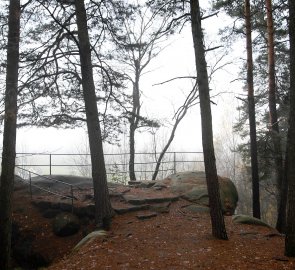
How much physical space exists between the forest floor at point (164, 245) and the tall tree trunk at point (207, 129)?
54cm

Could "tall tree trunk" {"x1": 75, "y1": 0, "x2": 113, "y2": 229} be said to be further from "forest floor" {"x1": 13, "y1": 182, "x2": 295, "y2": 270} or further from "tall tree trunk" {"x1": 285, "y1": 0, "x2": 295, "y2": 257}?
"tall tree trunk" {"x1": 285, "y1": 0, "x2": 295, "y2": 257}

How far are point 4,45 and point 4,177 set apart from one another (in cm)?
337

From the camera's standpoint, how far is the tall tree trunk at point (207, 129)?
25.1ft

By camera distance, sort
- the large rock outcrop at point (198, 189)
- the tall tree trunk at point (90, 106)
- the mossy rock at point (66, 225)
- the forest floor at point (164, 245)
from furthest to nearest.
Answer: the large rock outcrop at point (198, 189) → the mossy rock at point (66, 225) → the tall tree trunk at point (90, 106) → the forest floor at point (164, 245)

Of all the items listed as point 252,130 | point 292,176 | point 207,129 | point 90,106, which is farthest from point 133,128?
point 292,176

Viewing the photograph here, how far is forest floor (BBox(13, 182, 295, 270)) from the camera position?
20.5 ft

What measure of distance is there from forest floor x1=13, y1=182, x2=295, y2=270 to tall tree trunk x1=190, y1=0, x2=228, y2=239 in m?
0.54

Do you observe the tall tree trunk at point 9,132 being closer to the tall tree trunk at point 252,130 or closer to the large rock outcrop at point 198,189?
the large rock outcrop at point 198,189

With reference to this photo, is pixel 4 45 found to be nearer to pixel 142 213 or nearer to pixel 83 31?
pixel 83 31

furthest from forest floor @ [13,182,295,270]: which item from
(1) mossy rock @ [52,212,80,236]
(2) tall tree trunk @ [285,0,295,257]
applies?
(2) tall tree trunk @ [285,0,295,257]

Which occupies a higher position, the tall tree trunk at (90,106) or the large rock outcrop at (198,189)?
the tall tree trunk at (90,106)

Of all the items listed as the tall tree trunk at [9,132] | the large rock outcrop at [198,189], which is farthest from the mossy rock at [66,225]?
the large rock outcrop at [198,189]

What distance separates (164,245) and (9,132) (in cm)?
449

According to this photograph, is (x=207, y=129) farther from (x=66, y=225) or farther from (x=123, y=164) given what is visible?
(x=123, y=164)
